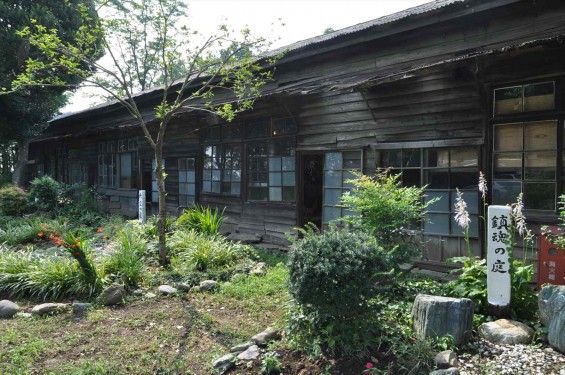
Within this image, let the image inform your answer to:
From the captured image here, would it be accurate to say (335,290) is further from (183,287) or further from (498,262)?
(183,287)

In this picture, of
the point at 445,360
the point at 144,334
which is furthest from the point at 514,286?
the point at 144,334

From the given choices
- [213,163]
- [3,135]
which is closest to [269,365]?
[213,163]

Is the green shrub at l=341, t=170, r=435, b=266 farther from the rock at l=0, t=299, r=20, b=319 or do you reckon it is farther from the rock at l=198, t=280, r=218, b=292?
A: the rock at l=0, t=299, r=20, b=319

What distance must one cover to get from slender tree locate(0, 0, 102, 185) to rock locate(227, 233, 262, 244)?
8286 mm

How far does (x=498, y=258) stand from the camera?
13.5ft

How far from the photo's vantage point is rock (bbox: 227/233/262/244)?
9645 millimetres

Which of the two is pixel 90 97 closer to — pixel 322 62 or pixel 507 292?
pixel 322 62

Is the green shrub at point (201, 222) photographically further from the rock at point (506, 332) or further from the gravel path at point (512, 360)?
the gravel path at point (512, 360)

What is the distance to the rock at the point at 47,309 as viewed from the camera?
5.19 meters

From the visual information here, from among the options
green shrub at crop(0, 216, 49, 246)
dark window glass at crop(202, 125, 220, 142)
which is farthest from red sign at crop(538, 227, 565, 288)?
green shrub at crop(0, 216, 49, 246)

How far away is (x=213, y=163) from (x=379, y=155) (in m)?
5.28

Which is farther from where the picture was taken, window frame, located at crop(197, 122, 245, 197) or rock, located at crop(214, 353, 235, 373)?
window frame, located at crop(197, 122, 245, 197)

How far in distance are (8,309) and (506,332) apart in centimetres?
579

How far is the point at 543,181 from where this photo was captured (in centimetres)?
577
